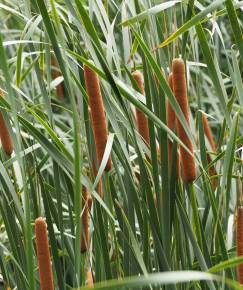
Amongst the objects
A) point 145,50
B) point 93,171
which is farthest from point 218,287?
point 145,50

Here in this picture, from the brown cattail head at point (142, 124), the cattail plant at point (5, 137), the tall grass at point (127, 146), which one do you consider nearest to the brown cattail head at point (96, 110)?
the tall grass at point (127, 146)

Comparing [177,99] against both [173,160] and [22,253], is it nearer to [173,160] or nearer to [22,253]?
[173,160]

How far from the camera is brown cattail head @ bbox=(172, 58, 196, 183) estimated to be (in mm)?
1224

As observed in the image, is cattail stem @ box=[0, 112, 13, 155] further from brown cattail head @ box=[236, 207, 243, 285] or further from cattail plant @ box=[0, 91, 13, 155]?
brown cattail head @ box=[236, 207, 243, 285]

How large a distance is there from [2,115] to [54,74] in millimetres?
2174

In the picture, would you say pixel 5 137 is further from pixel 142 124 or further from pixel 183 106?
pixel 183 106

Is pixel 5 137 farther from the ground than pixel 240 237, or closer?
farther from the ground

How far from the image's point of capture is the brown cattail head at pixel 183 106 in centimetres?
122

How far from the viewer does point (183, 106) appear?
125cm

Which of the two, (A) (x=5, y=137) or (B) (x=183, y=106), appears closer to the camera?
(B) (x=183, y=106)

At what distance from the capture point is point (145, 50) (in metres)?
1.17

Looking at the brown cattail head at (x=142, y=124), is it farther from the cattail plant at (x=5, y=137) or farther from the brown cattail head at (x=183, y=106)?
the cattail plant at (x=5, y=137)

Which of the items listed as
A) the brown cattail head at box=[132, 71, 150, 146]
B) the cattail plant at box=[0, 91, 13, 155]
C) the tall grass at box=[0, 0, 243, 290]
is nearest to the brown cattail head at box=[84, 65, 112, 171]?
the tall grass at box=[0, 0, 243, 290]

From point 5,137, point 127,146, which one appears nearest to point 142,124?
point 127,146
